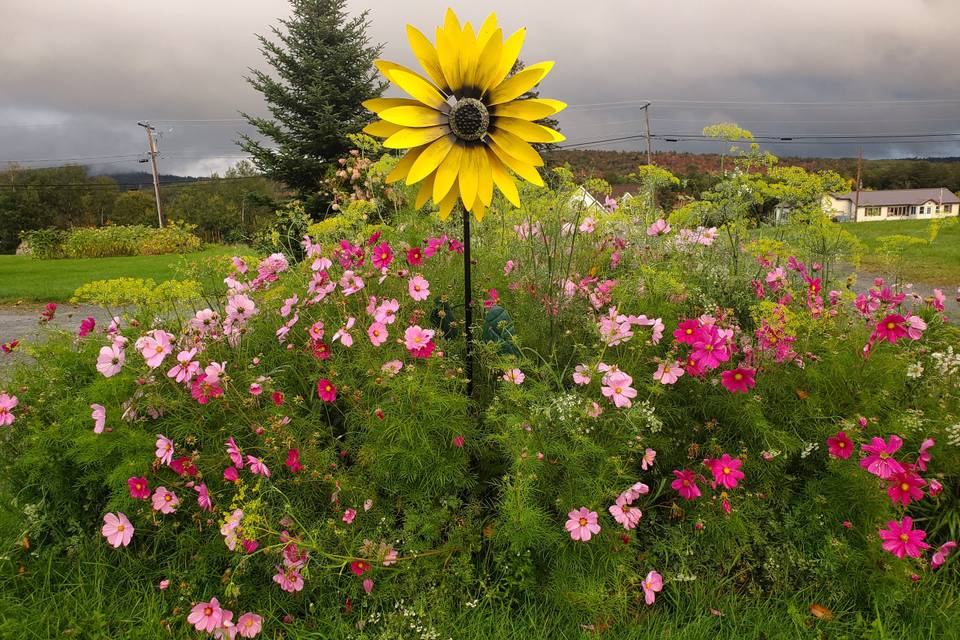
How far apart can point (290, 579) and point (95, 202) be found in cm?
6257

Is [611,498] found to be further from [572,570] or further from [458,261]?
[458,261]

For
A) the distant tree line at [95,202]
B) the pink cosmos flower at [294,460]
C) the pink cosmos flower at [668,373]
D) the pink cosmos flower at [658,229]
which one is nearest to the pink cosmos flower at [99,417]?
the pink cosmos flower at [294,460]

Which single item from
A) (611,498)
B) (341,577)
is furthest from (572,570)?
(341,577)

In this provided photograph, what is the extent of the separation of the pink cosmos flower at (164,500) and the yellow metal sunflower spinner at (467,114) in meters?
1.30

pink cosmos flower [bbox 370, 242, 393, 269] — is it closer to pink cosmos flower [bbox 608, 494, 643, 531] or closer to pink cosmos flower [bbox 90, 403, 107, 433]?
pink cosmos flower [bbox 90, 403, 107, 433]

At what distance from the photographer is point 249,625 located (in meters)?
1.77

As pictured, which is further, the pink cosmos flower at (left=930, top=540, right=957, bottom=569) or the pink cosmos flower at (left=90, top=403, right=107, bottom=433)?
the pink cosmos flower at (left=930, top=540, right=957, bottom=569)

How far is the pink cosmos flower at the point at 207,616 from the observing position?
68.6 inches

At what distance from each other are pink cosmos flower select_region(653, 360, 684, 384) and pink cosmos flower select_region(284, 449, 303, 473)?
126 centimetres

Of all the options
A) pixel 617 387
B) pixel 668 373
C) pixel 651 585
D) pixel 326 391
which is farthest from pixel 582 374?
pixel 326 391

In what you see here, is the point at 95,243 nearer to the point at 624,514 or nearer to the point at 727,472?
the point at 624,514

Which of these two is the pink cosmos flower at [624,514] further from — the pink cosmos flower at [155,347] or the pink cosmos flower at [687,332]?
the pink cosmos flower at [155,347]

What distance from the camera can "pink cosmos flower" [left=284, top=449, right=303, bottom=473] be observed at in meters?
1.84

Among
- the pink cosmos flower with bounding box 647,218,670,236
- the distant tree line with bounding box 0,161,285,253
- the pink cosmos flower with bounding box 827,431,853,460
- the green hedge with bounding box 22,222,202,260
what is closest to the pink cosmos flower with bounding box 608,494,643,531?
the pink cosmos flower with bounding box 827,431,853,460
